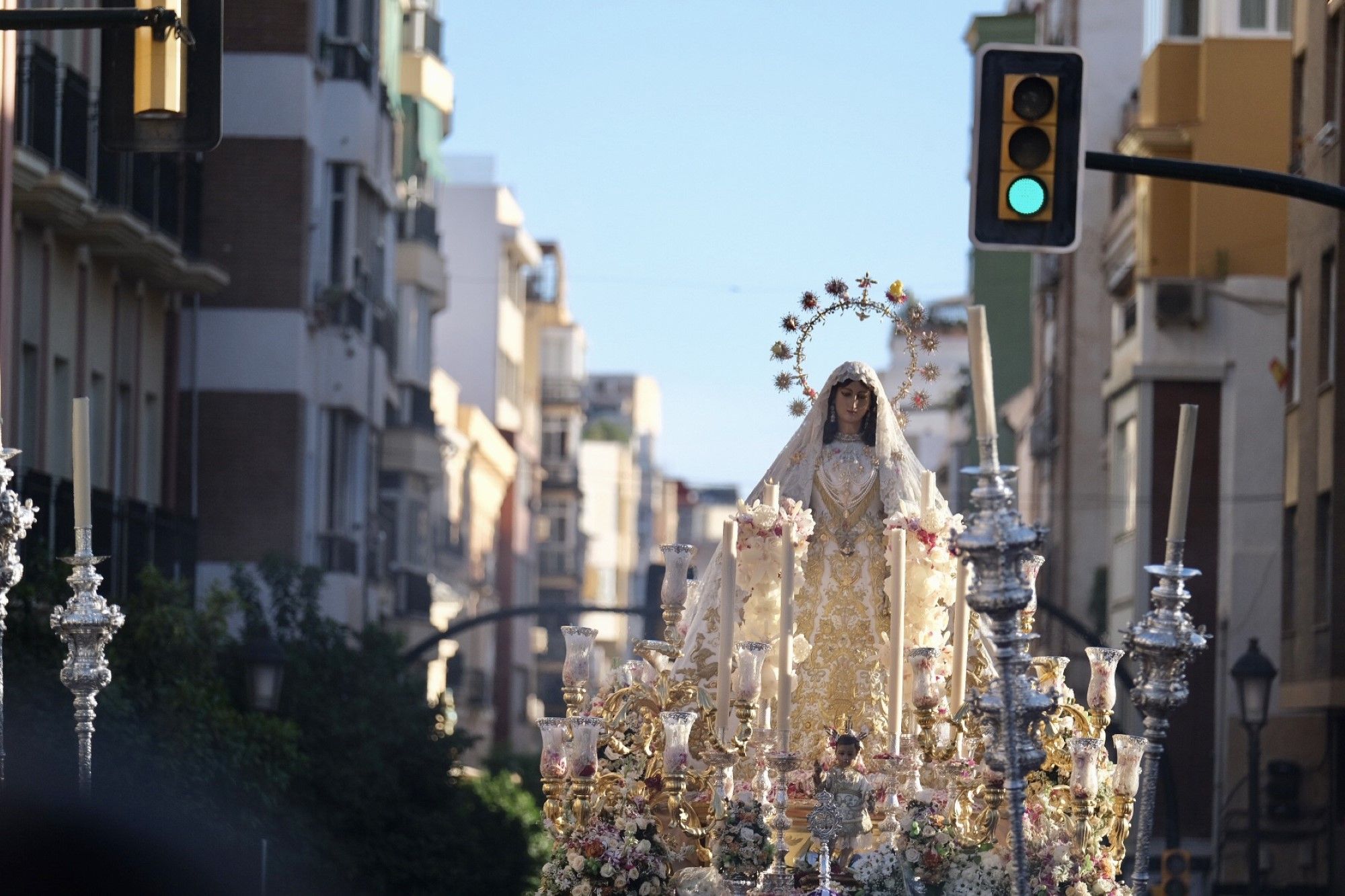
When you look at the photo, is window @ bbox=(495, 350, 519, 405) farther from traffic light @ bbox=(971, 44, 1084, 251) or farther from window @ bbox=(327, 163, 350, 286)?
traffic light @ bbox=(971, 44, 1084, 251)

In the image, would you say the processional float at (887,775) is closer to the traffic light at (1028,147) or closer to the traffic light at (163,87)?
the traffic light at (1028,147)

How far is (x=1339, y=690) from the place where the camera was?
90.0 ft

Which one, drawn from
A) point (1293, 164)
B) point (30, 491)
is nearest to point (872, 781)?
point (30, 491)

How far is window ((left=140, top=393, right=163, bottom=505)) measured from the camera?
101 ft

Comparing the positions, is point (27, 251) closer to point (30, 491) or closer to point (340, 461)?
point (30, 491)

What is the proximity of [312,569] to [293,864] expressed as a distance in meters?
4.82

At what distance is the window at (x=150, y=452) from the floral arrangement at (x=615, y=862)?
18427 millimetres

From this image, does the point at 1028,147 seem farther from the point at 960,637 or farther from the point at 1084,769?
the point at 1084,769

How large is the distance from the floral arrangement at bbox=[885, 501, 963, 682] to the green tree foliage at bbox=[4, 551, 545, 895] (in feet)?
22.9

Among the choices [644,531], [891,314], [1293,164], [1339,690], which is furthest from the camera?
[644,531]

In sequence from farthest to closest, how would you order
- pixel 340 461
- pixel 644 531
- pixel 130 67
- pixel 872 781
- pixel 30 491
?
pixel 644 531, pixel 340 461, pixel 30 491, pixel 872 781, pixel 130 67

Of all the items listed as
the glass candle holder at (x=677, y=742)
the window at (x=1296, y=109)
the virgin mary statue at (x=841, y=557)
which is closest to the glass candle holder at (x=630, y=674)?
the virgin mary statue at (x=841, y=557)

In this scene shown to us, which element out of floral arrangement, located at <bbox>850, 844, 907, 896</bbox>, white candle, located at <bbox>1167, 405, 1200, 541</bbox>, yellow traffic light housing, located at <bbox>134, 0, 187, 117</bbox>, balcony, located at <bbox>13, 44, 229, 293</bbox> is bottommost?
floral arrangement, located at <bbox>850, 844, 907, 896</bbox>

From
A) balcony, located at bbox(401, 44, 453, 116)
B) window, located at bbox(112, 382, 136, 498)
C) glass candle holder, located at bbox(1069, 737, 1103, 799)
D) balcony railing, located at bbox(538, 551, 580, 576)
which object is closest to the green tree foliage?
window, located at bbox(112, 382, 136, 498)
